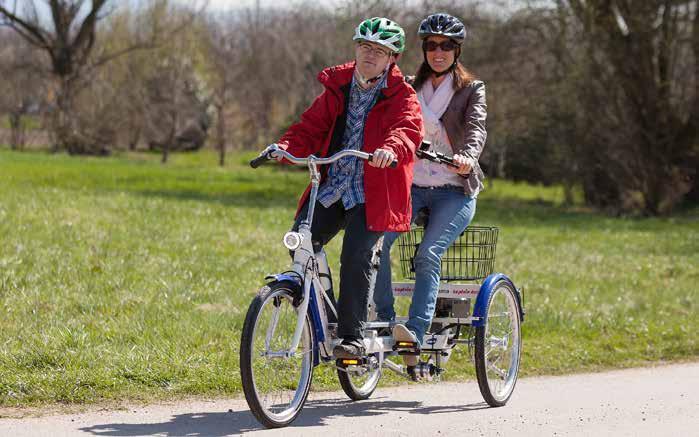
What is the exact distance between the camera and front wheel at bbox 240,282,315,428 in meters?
5.44

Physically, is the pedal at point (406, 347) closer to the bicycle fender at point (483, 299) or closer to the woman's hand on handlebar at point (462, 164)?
the bicycle fender at point (483, 299)

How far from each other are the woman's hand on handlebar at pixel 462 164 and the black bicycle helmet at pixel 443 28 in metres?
0.74

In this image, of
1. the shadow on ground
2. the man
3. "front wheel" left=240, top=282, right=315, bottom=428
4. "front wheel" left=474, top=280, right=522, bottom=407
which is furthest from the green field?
the man

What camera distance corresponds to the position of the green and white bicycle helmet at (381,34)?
233 inches

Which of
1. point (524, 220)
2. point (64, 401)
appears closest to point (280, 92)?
point (524, 220)

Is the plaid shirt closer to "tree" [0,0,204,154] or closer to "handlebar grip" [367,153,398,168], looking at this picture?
"handlebar grip" [367,153,398,168]

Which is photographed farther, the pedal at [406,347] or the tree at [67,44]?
the tree at [67,44]

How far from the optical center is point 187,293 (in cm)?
973

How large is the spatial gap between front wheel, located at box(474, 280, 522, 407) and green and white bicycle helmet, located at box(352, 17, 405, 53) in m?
1.69

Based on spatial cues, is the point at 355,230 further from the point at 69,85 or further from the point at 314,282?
the point at 69,85

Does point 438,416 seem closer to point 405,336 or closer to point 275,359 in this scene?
point 405,336

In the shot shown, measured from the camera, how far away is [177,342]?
7.74 meters

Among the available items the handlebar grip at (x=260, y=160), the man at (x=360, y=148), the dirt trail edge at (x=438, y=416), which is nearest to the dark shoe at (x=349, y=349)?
the man at (x=360, y=148)

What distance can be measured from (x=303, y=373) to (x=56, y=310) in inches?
127
